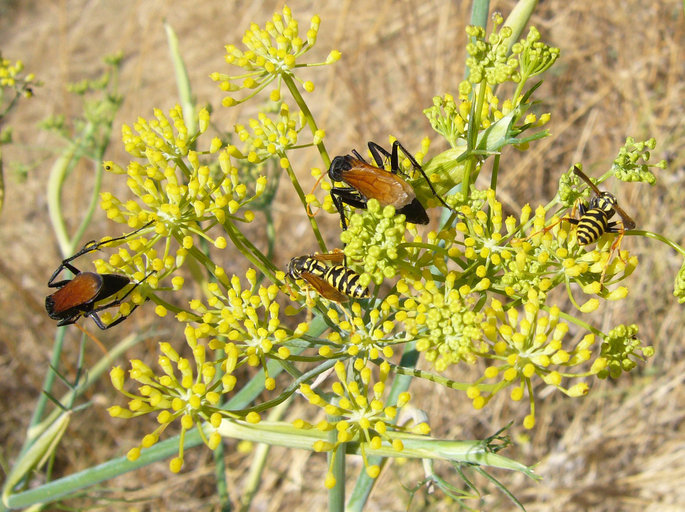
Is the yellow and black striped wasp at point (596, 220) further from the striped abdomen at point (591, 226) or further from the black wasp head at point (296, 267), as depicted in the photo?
the black wasp head at point (296, 267)

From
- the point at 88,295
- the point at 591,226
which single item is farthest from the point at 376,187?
the point at 88,295

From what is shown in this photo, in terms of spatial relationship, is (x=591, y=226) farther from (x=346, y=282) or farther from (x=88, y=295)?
→ (x=88, y=295)

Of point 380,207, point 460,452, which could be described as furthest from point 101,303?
point 460,452

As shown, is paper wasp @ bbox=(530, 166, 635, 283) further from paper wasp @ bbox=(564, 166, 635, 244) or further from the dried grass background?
the dried grass background

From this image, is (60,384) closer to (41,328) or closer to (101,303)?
(41,328)

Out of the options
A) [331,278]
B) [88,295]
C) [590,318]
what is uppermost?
[88,295]

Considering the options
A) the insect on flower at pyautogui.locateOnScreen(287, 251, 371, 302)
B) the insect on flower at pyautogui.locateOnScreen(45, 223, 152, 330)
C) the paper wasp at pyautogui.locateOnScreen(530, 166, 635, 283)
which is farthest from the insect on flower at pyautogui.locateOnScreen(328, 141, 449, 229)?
the insect on flower at pyautogui.locateOnScreen(45, 223, 152, 330)
